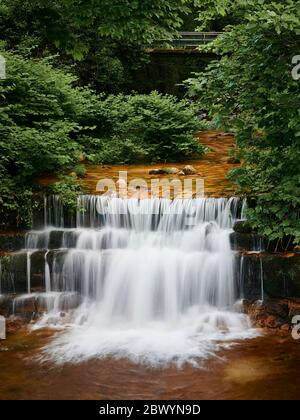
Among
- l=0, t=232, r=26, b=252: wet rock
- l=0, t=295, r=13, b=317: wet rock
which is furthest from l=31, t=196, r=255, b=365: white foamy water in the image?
l=0, t=232, r=26, b=252: wet rock

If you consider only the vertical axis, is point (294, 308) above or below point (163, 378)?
above

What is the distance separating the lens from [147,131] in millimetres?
12961

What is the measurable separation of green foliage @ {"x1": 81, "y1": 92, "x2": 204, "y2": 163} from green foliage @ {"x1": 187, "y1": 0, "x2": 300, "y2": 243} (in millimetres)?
5179

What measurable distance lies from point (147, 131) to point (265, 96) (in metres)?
7.01

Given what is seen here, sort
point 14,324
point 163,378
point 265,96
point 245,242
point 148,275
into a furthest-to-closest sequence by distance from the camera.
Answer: point 148,275 < point 245,242 < point 14,324 < point 265,96 < point 163,378

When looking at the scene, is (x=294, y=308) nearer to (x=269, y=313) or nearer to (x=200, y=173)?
(x=269, y=313)

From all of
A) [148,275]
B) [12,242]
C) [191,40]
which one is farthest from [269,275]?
[191,40]

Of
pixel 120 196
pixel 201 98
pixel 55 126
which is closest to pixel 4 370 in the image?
pixel 120 196

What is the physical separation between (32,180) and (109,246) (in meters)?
2.23

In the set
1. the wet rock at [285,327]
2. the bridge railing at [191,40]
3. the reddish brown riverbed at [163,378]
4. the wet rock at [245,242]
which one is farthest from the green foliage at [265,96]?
the bridge railing at [191,40]

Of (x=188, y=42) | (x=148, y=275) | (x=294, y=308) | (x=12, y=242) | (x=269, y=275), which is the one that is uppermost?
(x=188, y=42)

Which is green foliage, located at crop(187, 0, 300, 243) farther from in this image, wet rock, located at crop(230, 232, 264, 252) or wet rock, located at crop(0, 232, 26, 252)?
wet rock, located at crop(0, 232, 26, 252)

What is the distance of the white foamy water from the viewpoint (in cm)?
746
